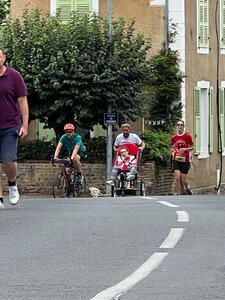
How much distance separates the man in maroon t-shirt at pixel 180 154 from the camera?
27.6 meters

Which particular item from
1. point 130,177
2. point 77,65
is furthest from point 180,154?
point 77,65

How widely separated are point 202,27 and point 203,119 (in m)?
2.99

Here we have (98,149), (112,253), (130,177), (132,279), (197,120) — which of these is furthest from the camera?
(197,120)

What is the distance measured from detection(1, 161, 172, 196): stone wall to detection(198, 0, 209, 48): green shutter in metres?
5.43

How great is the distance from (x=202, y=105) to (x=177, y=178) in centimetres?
971

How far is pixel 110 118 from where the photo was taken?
3186 cm

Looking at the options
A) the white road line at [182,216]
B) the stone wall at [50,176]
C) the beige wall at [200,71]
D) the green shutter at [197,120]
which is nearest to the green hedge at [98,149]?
the stone wall at [50,176]

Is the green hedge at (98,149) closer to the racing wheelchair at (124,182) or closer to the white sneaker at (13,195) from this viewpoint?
the racing wheelchair at (124,182)

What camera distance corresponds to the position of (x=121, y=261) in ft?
32.8

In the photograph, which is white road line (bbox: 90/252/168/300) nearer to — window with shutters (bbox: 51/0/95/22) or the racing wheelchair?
the racing wheelchair

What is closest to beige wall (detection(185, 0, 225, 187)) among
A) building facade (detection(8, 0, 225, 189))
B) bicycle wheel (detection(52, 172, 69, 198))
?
building facade (detection(8, 0, 225, 189))

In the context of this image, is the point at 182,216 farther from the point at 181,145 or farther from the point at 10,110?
the point at 181,145

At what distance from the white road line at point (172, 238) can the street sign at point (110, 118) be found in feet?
64.3

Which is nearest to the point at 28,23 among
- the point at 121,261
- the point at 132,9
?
the point at 132,9
